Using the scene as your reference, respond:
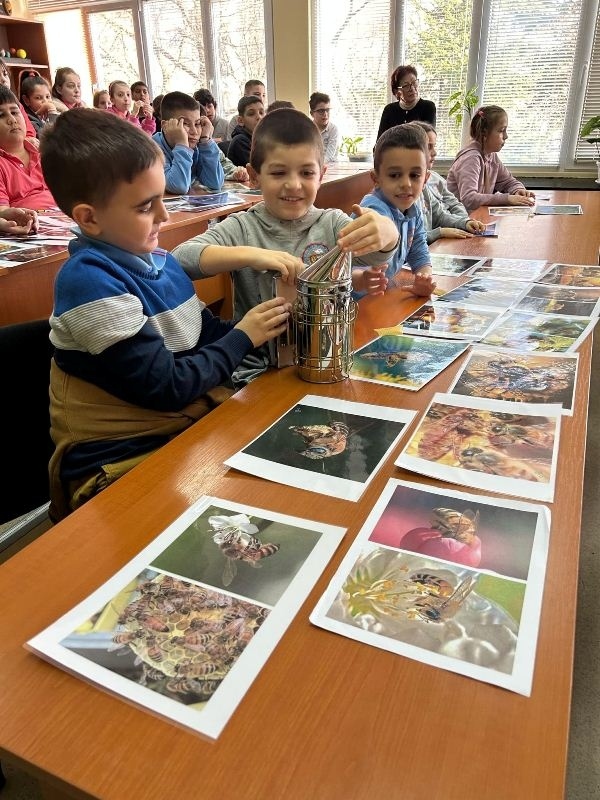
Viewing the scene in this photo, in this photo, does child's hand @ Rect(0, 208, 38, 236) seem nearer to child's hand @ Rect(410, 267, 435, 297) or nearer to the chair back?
the chair back

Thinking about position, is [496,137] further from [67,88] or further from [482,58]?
[67,88]

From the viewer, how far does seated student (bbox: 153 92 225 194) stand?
3.10 m

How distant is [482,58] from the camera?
16.3 ft

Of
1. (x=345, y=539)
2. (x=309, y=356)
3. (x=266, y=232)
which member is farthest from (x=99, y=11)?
(x=345, y=539)

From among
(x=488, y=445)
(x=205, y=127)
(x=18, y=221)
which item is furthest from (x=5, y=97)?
(x=488, y=445)

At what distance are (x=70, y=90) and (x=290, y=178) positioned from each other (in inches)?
180

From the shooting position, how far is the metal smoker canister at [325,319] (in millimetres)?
952

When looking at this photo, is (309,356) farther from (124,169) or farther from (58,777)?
(58,777)

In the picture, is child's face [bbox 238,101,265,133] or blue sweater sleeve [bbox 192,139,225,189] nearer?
blue sweater sleeve [bbox 192,139,225,189]

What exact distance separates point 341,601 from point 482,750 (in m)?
0.17

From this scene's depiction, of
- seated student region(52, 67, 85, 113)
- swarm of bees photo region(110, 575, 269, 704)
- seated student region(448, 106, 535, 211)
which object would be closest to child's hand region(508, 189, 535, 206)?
seated student region(448, 106, 535, 211)

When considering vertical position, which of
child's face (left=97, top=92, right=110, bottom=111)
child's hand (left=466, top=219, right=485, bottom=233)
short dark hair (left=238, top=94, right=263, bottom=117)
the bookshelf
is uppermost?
the bookshelf

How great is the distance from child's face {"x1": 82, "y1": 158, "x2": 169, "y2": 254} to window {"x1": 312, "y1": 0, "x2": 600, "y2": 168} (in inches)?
200

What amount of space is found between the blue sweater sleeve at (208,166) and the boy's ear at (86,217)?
2676 millimetres
